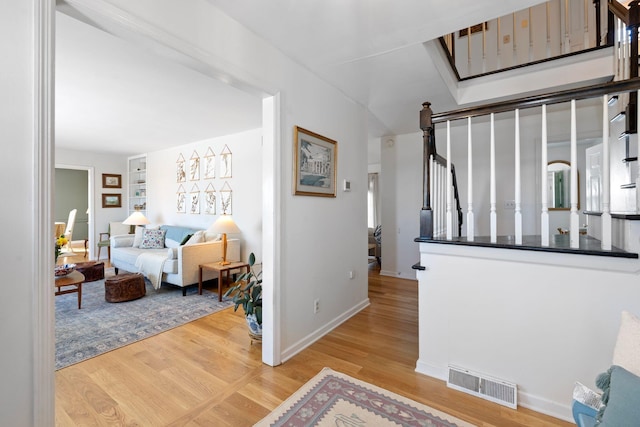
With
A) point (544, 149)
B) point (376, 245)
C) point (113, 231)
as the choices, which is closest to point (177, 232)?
point (113, 231)

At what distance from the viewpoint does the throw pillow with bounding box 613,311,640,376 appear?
0.96m

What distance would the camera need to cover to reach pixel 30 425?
1085 millimetres

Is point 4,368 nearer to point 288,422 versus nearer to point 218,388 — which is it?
point 218,388

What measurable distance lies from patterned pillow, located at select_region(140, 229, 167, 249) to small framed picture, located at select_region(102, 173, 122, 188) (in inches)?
99.0

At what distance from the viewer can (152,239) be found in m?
5.02

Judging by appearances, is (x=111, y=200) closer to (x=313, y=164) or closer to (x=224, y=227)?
(x=224, y=227)

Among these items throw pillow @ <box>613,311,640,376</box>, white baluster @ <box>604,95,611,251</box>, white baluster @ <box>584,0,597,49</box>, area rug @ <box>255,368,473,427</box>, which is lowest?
area rug @ <box>255,368,473,427</box>

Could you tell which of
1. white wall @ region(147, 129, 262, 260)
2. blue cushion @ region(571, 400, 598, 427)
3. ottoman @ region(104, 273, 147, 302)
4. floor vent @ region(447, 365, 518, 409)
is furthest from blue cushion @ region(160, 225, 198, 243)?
blue cushion @ region(571, 400, 598, 427)

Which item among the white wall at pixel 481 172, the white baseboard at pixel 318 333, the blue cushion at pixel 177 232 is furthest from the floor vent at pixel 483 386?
the blue cushion at pixel 177 232

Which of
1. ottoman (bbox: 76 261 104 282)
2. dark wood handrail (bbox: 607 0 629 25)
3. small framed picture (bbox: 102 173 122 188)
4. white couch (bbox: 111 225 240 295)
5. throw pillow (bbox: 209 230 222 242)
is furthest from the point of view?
small framed picture (bbox: 102 173 122 188)

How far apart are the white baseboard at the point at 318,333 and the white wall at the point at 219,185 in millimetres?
2028

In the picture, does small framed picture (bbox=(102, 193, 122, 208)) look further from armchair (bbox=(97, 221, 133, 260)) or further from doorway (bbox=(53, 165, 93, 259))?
doorway (bbox=(53, 165, 93, 259))

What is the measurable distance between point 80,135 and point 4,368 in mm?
5187

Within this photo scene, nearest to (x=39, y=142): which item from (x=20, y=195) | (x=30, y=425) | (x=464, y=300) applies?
(x=20, y=195)
